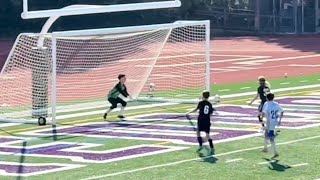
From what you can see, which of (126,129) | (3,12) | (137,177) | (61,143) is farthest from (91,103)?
(3,12)

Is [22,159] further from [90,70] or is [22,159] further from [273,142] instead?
[90,70]

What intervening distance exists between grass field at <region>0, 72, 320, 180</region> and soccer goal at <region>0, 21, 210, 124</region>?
103 cm

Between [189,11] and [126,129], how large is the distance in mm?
32766

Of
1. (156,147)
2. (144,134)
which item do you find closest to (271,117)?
(156,147)

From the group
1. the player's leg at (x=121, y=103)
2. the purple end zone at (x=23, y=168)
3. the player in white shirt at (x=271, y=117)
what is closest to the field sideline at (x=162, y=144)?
the purple end zone at (x=23, y=168)

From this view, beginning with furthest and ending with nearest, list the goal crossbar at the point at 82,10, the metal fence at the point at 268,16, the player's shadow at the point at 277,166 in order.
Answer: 1. the metal fence at the point at 268,16
2. the goal crossbar at the point at 82,10
3. the player's shadow at the point at 277,166

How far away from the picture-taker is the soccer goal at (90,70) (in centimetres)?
2600

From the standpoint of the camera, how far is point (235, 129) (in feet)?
79.3

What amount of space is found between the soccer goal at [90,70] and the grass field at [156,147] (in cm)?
103

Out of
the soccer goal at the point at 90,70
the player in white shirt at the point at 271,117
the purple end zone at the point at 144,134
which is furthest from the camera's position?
the soccer goal at the point at 90,70

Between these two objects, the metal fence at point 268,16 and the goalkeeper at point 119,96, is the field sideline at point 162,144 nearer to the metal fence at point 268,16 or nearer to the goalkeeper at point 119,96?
the goalkeeper at point 119,96

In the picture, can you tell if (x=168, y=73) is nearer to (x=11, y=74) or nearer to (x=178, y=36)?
(x=178, y=36)

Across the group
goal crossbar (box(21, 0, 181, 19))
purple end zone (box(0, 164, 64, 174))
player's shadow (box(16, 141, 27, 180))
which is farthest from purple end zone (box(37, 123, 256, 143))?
purple end zone (box(0, 164, 64, 174))

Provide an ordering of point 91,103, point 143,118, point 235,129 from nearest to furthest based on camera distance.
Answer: point 235,129 < point 143,118 < point 91,103
